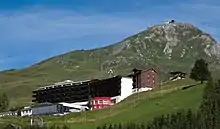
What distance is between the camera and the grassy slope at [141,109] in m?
128

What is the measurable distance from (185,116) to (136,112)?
2896 cm

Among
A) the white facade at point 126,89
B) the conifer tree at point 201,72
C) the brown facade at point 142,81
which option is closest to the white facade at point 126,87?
the white facade at point 126,89

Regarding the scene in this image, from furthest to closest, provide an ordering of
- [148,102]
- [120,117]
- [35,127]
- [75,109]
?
1. [75,109]
2. [148,102]
3. [120,117]
4. [35,127]

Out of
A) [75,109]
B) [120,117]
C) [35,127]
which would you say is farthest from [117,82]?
[35,127]

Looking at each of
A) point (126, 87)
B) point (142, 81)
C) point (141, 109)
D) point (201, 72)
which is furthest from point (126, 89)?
point (141, 109)

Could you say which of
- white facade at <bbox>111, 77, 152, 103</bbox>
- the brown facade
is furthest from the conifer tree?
the brown facade

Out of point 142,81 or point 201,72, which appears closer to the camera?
point 201,72

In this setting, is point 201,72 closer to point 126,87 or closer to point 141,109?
point 126,87

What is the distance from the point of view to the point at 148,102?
481 feet

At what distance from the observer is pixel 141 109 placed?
137750mm

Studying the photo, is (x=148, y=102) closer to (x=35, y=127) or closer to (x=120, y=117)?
(x=120, y=117)

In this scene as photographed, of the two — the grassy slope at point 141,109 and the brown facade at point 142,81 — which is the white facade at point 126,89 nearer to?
the brown facade at point 142,81

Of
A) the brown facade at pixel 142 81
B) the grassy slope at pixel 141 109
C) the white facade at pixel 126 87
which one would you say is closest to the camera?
the grassy slope at pixel 141 109

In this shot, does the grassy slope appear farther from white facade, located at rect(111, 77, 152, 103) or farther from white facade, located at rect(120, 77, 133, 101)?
white facade, located at rect(120, 77, 133, 101)
